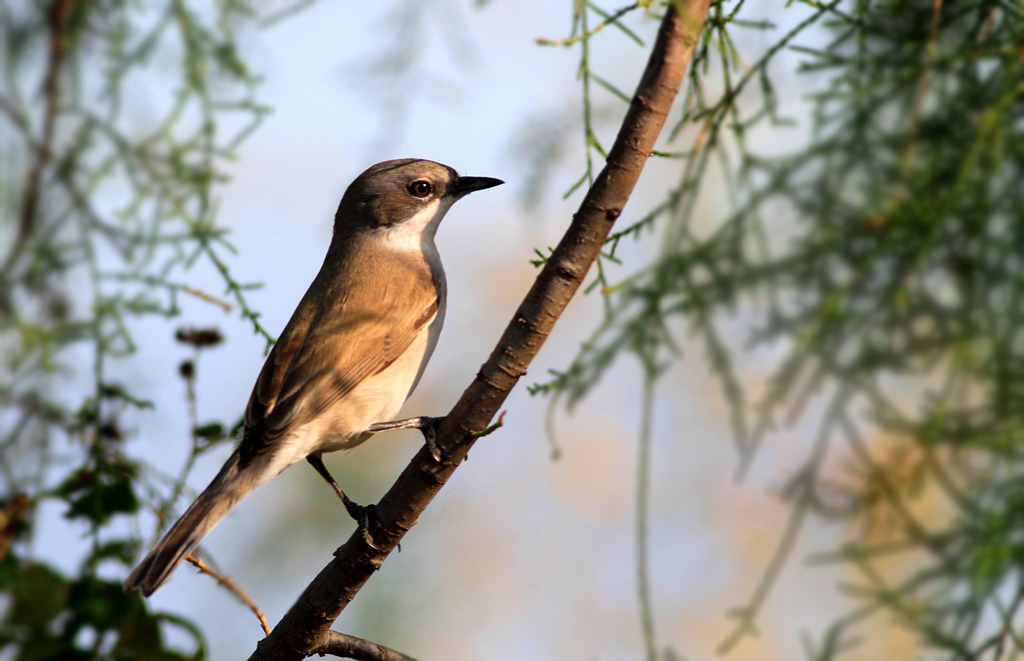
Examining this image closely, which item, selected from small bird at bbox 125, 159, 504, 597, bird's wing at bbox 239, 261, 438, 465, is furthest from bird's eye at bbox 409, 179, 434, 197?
bird's wing at bbox 239, 261, 438, 465

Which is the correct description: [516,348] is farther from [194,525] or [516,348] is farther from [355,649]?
[194,525]

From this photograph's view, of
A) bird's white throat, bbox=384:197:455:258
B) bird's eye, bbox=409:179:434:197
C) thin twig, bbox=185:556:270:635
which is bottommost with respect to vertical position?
thin twig, bbox=185:556:270:635

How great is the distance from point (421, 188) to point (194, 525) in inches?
76.4

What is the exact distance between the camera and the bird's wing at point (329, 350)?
11.6 feet

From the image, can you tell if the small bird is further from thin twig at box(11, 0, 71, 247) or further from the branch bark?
thin twig at box(11, 0, 71, 247)

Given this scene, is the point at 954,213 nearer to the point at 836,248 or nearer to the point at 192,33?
the point at 836,248

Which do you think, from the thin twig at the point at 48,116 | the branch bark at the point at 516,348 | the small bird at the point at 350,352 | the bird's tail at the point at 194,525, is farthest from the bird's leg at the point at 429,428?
the thin twig at the point at 48,116

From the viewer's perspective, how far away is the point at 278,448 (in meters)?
3.44

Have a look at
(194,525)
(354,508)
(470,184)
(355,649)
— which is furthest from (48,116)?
(355,649)

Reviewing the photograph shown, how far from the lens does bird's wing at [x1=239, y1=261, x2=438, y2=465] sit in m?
3.52

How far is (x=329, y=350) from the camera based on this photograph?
3723 millimetres

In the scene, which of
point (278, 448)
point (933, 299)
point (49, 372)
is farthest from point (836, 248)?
point (49, 372)

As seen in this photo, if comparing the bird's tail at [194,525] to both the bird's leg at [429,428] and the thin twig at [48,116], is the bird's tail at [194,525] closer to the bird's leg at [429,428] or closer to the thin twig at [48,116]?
the bird's leg at [429,428]

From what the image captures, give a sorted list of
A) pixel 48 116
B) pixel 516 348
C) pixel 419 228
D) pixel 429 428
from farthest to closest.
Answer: pixel 419 228 < pixel 48 116 < pixel 429 428 < pixel 516 348
